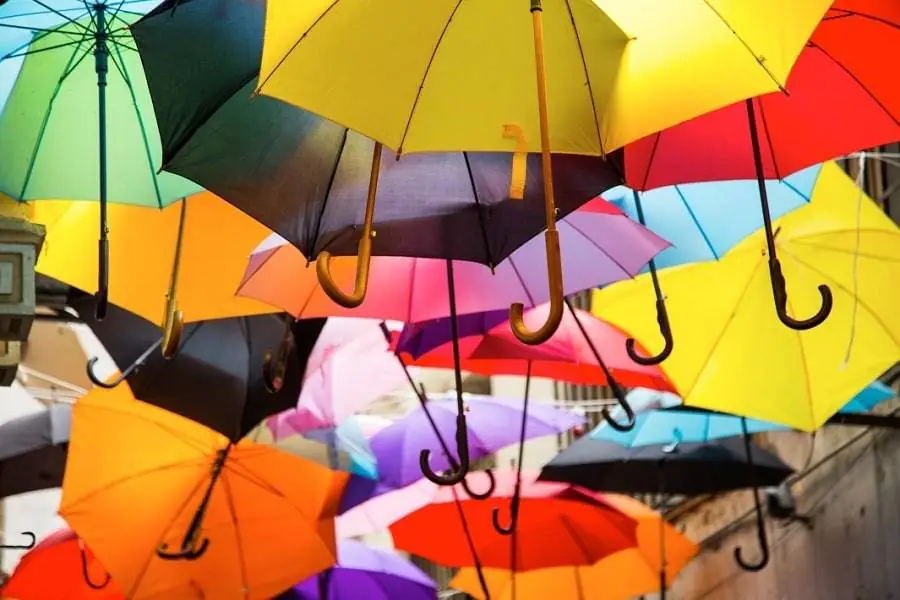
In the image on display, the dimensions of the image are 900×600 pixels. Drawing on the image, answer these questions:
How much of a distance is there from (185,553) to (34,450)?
3.91 ft

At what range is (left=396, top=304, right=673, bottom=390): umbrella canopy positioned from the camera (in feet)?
17.6

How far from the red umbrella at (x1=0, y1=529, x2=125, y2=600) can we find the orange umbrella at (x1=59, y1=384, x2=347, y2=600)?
589mm

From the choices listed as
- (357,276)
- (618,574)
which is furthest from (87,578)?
(357,276)

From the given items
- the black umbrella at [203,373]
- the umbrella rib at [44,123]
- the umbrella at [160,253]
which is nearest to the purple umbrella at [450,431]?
the black umbrella at [203,373]

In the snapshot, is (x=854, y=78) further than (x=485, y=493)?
No

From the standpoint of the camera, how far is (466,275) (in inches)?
190

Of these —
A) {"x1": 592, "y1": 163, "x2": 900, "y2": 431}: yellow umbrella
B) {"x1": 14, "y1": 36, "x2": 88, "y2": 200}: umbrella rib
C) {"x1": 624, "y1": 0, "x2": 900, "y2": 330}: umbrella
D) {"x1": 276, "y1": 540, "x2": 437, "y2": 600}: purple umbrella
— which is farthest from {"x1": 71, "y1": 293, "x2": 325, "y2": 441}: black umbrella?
{"x1": 624, "y1": 0, "x2": 900, "y2": 330}: umbrella

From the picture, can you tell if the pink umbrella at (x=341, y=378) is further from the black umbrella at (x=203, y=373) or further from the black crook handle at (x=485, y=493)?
the black crook handle at (x=485, y=493)

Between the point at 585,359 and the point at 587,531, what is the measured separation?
1.91 m

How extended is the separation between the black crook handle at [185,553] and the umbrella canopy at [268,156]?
336 cm

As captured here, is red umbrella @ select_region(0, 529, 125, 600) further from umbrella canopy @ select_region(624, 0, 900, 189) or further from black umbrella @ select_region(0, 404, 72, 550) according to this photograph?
umbrella canopy @ select_region(624, 0, 900, 189)


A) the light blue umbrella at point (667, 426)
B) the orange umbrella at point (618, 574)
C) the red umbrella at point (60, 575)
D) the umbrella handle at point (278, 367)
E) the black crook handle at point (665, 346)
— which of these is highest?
the black crook handle at point (665, 346)

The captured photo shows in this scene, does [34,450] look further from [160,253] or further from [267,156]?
[267,156]

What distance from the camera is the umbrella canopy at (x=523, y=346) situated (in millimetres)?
5367
